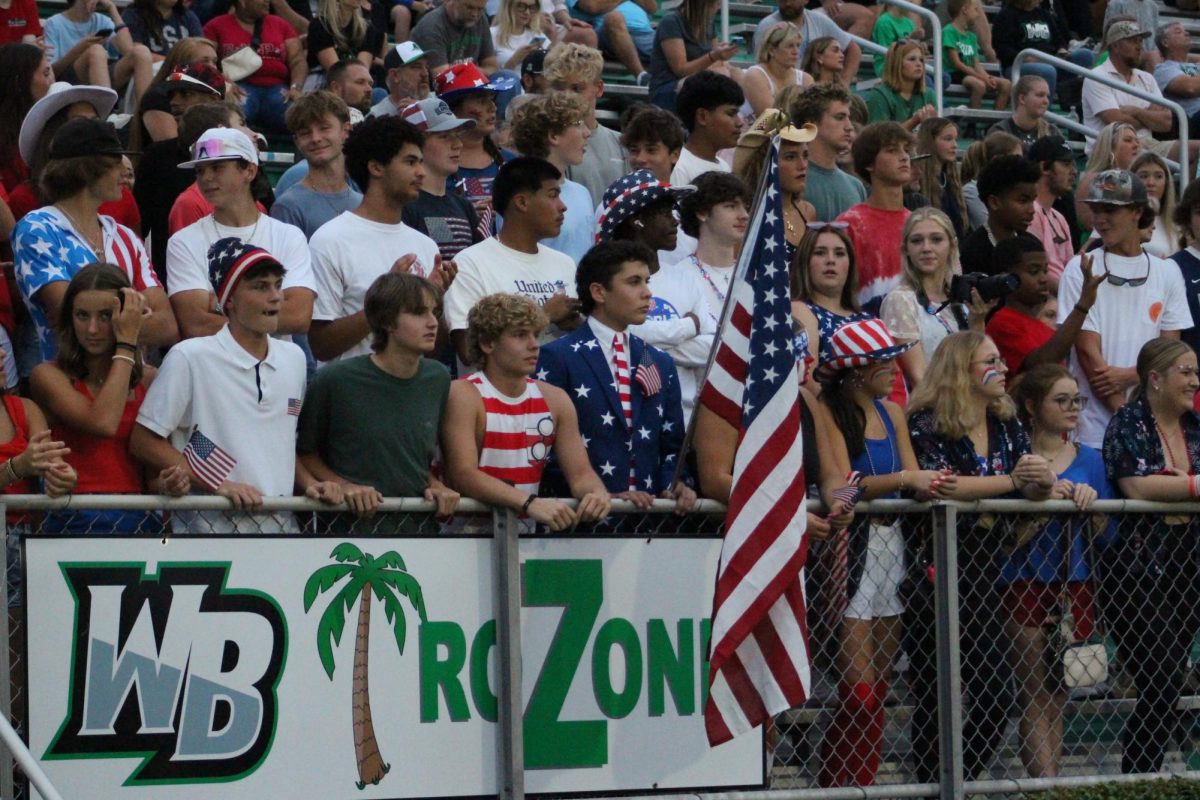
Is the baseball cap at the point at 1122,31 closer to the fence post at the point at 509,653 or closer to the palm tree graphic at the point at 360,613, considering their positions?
the fence post at the point at 509,653

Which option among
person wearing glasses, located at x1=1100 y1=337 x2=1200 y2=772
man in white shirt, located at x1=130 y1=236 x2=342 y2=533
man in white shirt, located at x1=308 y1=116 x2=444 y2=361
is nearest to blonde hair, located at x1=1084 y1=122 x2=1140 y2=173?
person wearing glasses, located at x1=1100 y1=337 x2=1200 y2=772

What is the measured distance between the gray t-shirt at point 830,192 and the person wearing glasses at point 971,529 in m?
2.49

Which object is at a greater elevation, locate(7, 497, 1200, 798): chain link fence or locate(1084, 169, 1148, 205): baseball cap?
locate(1084, 169, 1148, 205): baseball cap

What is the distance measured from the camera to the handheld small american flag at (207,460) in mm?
6238

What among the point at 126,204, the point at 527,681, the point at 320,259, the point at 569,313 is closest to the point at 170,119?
the point at 126,204

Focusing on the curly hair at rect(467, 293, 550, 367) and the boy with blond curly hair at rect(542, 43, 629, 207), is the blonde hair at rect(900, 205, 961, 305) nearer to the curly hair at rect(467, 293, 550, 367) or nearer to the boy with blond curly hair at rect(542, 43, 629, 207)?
the boy with blond curly hair at rect(542, 43, 629, 207)

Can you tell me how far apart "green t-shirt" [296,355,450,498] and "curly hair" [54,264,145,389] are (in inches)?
24.6

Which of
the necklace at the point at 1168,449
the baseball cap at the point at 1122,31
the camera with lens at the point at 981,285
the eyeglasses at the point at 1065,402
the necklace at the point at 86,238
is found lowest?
the necklace at the point at 1168,449

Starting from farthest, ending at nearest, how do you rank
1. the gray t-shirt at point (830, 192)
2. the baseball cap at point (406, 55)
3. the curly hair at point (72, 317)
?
the baseball cap at point (406, 55), the gray t-shirt at point (830, 192), the curly hair at point (72, 317)

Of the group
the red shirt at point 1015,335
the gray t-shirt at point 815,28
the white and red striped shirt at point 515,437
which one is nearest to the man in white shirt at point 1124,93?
the gray t-shirt at point 815,28

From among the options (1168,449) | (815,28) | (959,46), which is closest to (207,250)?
(1168,449)

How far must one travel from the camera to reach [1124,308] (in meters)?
9.45

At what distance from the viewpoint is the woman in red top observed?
6.10 metres

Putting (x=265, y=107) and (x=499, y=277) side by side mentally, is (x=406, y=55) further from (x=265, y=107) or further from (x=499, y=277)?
(x=499, y=277)
